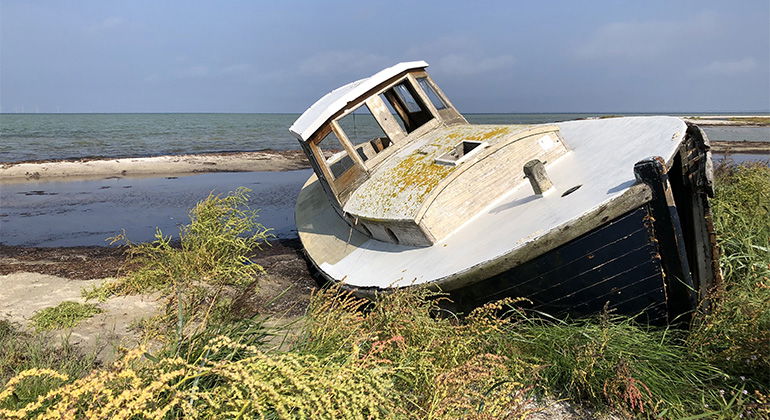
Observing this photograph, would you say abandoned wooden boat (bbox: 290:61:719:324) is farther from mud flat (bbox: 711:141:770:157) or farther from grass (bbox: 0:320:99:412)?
mud flat (bbox: 711:141:770:157)

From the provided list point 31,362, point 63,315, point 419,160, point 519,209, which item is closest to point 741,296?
point 519,209

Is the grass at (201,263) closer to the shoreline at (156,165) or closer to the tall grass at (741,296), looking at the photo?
the tall grass at (741,296)

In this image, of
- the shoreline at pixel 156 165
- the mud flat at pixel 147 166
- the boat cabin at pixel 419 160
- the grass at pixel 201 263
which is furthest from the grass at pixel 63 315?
the mud flat at pixel 147 166

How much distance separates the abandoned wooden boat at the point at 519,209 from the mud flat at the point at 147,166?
71.5 ft

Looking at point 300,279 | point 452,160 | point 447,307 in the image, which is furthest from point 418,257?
point 300,279

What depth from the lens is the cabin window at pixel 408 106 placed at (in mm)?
9094

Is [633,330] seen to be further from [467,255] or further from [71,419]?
[71,419]

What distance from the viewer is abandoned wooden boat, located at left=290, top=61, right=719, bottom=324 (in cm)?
470

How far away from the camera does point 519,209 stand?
608cm

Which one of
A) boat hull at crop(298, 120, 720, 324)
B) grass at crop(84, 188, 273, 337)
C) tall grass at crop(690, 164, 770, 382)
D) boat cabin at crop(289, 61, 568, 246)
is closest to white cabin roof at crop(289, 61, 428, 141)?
boat cabin at crop(289, 61, 568, 246)

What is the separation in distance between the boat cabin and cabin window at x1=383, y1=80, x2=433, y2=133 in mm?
19

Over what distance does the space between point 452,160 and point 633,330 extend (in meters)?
3.07

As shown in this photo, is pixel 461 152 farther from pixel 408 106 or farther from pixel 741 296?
pixel 741 296

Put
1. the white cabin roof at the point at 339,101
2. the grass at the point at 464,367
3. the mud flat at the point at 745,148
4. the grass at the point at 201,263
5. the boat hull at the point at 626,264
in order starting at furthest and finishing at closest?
the mud flat at the point at 745,148
the grass at the point at 201,263
the white cabin roof at the point at 339,101
the boat hull at the point at 626,264
the grass at the point at 464,367
